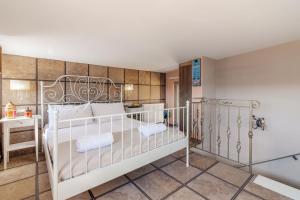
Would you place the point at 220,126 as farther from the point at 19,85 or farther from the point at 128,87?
the point at 19,85

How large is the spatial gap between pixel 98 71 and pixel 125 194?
9.64ft

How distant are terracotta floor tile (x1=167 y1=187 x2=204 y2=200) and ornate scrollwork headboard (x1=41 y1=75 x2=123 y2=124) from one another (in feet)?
9.15

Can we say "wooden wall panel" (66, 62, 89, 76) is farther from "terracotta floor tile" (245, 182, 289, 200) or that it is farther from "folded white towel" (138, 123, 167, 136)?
"terracotta floor tile" (245, 182, 289, 200)

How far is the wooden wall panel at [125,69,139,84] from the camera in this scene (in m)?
4.32

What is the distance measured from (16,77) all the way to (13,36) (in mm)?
1051

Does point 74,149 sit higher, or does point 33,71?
point 33,71

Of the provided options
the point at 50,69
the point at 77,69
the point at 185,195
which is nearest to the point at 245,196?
the point at 185,195

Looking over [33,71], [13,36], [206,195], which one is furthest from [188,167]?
[33,71]

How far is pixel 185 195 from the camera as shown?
1.68m

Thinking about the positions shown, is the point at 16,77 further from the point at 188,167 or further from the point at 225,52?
the point at 225,52

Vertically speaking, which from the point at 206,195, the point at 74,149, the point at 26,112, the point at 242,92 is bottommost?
the point at 206,195

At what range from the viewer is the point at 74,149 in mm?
1548

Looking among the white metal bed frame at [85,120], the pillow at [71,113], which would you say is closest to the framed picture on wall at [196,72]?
the white metal bed frame at [85,120]

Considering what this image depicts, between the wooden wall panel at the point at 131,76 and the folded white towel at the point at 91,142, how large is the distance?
291 cm
